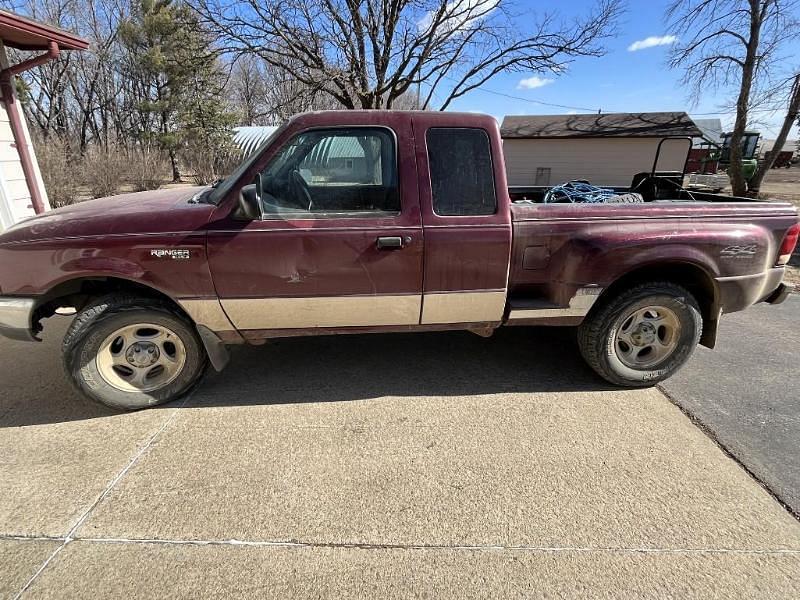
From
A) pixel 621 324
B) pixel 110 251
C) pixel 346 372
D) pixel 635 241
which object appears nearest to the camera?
pixel 110 251

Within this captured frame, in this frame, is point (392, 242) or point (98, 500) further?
point (392, 242)

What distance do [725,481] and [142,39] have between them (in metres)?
29.9

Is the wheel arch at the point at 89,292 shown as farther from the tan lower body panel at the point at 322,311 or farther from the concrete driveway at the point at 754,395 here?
the concrete driveway at the point at 754,395

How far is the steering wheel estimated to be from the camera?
2.78m

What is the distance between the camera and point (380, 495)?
7.51 feet

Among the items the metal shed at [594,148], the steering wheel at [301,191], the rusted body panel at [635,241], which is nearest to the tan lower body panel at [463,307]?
the rusted body panel at [635,241]

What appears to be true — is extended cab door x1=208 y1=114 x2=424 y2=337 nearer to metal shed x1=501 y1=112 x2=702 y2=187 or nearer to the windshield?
the windshield

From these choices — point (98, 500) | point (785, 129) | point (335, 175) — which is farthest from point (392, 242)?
point (785, 129)

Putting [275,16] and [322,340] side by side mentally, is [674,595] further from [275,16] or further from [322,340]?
[275,16]

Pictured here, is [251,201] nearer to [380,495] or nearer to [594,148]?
[380,495]

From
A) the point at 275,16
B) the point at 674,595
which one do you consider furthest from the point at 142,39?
the point at 674,595

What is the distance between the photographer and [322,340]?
4.07 meters

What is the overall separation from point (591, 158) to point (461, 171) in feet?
56.9

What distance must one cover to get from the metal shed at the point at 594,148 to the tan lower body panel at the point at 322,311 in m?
15.4
